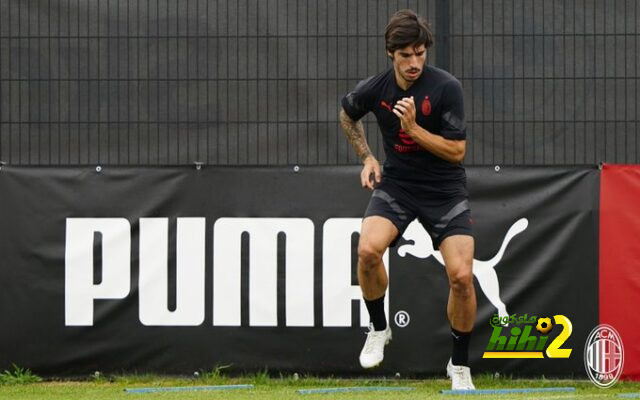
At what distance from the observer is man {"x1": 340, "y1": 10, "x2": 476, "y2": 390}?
9.41 metres

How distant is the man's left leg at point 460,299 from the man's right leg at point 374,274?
37 centimetres

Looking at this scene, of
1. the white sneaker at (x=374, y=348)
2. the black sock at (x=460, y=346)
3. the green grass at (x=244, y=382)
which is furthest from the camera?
the green grass at (x=244, y=382)

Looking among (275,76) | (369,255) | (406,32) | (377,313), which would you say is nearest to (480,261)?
(377,313)

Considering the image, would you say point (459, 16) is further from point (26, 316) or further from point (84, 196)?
point (26, 316)

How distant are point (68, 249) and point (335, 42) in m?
2.40

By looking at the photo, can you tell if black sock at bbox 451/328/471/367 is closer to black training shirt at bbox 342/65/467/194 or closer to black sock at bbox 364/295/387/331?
black sock at bbox 364/295/387/331

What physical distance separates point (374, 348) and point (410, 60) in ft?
6.08

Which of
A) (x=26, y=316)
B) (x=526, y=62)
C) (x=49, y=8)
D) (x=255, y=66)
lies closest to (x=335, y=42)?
(x=255, y=66)

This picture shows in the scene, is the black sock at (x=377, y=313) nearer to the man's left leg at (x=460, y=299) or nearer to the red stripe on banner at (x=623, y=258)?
the man's left leg at (x=460, y=299)

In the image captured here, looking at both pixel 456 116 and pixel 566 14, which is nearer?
pixel 456 116

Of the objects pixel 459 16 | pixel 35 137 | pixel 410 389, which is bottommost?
pixel 410 389

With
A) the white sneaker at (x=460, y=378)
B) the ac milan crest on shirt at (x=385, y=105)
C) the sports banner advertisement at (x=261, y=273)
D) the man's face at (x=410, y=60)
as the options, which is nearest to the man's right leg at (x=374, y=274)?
the white sneaker at (x=460, y=378)

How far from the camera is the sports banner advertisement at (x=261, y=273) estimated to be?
11.1 m

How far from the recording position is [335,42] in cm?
1117
